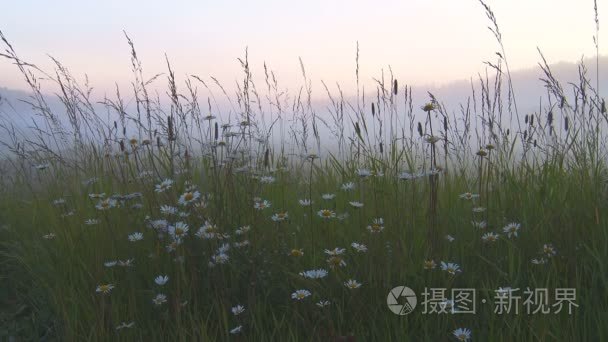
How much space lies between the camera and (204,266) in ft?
7.71

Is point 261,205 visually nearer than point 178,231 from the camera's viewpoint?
No

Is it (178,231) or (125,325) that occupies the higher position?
(178,231)

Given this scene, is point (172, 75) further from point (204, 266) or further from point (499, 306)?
point (499, 306)

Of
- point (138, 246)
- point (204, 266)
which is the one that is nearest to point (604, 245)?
point (204, 266)

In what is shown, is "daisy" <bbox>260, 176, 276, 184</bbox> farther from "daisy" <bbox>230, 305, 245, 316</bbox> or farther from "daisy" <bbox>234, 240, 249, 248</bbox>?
"daisy" <bbox>230, 305, 245, 316</bbox>

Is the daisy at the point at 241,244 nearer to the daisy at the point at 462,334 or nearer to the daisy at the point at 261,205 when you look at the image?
the daisy at the point at 261,205

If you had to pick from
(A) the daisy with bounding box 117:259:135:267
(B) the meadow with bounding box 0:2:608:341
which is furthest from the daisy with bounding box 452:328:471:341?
(A) the daisy with bounding box 117:259:135:267

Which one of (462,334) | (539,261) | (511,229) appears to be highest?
(511,229)

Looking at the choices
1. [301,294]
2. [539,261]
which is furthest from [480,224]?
[301,294]

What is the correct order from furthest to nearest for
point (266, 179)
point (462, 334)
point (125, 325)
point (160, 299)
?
point (266, 179) < point (160, 299) < point (125, 325) < point (462, 334)

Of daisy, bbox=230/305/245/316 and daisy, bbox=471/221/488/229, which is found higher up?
daisy, bbox=471/221/488/229

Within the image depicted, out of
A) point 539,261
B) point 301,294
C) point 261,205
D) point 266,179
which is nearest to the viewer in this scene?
point 301,294

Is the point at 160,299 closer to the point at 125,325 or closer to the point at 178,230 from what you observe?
the point at 125,325

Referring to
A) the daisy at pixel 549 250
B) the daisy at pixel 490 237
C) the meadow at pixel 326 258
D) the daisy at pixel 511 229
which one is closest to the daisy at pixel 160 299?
the meadow at pixel 326 258
